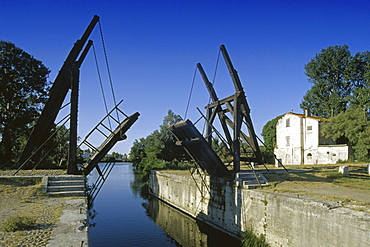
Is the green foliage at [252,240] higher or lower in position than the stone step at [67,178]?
lower

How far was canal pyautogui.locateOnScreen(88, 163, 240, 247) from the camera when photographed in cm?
1283

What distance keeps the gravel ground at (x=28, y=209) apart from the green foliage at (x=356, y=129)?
25349mm

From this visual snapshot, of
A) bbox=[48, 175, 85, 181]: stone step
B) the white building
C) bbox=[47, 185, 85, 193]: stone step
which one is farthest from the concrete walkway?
the white building

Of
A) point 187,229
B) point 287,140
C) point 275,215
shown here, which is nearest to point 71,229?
point 275,215

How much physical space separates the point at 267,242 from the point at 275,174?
5458 mm

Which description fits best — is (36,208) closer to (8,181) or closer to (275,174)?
(8,181)

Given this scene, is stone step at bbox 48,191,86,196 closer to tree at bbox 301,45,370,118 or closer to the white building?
the white building

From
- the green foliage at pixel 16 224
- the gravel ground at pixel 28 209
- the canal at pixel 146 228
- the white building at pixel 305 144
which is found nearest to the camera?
the gravel ground at pixel 28 209

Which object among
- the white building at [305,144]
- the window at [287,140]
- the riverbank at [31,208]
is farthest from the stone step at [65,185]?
the window at [287,140]

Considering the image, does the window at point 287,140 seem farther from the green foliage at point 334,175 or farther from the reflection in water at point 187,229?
the reflection in water at point 187,229

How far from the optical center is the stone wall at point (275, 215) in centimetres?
784

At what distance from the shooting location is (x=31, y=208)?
816cm

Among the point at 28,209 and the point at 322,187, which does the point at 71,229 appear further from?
the point at 322,187

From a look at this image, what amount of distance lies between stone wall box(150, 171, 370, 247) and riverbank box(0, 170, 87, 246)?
699 cm
